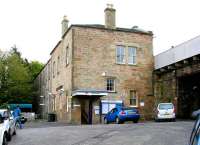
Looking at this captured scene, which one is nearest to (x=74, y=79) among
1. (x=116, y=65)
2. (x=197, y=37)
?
(x=116, y=65)

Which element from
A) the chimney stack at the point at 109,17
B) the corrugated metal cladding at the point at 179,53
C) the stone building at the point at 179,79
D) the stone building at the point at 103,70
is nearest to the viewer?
the corrugated metal cladding at the point at 179,53

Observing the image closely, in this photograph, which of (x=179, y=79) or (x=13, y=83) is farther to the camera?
(x=13, y=83)

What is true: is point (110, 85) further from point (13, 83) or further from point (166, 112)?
point (13, 83)

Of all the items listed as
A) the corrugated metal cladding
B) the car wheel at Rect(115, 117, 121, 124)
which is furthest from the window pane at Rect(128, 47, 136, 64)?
the car wheel at Rect(115, 117, 121, 124)

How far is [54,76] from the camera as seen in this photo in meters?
51.2

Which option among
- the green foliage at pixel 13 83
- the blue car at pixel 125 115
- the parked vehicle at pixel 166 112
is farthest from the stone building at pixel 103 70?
the green foliage at pixel 13 83

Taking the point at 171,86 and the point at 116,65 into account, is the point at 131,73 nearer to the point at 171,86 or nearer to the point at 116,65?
the point at 116,65

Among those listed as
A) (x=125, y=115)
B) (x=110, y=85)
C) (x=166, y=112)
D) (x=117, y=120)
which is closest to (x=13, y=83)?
(x=110, y=85)

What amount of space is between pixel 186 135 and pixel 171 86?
21.3m

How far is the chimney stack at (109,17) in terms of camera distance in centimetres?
4131

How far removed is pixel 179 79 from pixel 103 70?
23.9 ft

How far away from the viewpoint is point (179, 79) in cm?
3862

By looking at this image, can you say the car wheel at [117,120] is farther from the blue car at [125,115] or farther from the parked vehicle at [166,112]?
the parked vehicle at [166,112]

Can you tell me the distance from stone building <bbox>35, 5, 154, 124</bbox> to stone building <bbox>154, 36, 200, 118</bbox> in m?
1.25
